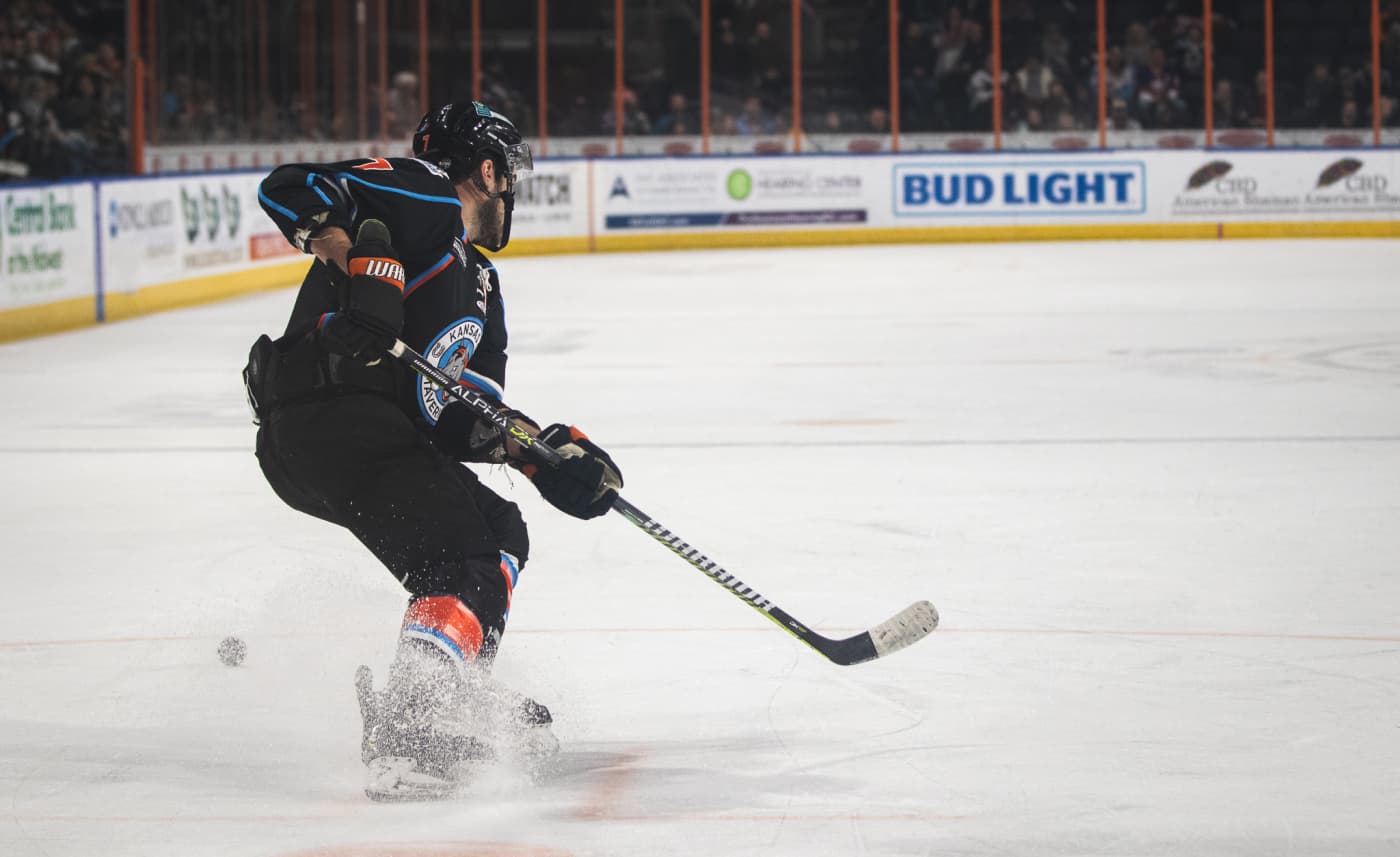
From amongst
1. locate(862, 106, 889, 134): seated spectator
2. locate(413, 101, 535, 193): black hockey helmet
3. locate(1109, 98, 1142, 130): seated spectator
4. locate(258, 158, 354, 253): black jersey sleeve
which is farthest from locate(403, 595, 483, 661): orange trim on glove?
locate(1109, 98, 1142, 130): seated spectator

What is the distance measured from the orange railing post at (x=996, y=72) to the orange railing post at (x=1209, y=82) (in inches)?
80.2

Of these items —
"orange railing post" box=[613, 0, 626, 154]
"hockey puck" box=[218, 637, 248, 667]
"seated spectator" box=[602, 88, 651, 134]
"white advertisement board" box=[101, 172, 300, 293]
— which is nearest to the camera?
"hockey puck" box=[218, 637, 248, 667]

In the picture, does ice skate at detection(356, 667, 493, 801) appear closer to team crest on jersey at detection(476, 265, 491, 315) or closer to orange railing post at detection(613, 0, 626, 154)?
team crest on jersey at detection(476, 265, 491, 315)

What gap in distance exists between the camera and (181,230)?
Result: 14000mm

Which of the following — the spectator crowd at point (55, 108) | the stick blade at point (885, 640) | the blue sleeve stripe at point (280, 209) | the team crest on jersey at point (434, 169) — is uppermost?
the spectator crowd at point (55, 108)

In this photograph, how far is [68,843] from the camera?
10.4 ft

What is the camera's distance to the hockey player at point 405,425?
3244mm

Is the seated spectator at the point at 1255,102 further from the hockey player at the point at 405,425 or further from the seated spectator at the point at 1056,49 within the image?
the hockey player at the point at 405,425

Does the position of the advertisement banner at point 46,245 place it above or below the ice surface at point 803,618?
above

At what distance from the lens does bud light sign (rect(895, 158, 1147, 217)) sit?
1950cm

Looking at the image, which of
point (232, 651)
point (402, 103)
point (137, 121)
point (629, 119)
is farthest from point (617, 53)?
point (232, 651)

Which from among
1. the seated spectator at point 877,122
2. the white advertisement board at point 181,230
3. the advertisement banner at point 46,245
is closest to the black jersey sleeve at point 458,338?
the advertisement banner at point 46,245

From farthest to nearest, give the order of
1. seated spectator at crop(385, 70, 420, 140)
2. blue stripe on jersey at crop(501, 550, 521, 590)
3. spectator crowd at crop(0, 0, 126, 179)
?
seated spectator at crop(385, 70, 420, 140) → spectator crowd at crop(0, 0, 126, 179) → blue stripe on jersey at crop(501, 550, 521, 590)

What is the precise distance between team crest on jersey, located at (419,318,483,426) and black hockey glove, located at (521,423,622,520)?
0.19 meters
